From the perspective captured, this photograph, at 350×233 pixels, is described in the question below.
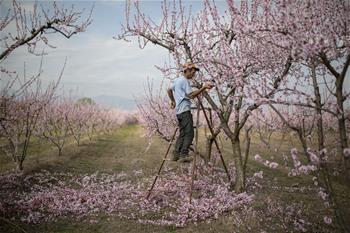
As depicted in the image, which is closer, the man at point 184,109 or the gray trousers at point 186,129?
the man at point 184,109

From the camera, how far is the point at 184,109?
9664mm

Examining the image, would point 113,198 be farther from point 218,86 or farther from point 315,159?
point 315,159

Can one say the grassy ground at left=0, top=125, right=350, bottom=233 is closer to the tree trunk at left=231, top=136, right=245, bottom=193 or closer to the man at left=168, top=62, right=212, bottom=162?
the tree trunk at left=231, top=136, right=245, bottom=193

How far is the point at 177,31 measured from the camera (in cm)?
1193

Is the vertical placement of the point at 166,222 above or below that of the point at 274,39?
below

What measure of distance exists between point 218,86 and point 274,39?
14.5ft

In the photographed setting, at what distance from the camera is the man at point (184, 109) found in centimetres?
945

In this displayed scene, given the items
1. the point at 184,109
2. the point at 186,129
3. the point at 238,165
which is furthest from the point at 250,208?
the point at 184,109

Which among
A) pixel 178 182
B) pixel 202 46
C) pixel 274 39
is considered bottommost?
pixel 178 182

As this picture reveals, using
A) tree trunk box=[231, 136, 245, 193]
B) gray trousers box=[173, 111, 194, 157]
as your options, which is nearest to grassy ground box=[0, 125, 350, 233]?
tree trunk box=[231, 136, 245, 193]

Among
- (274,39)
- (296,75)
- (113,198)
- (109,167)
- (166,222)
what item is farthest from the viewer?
(109,167)

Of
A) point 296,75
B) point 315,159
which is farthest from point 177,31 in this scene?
point 315,159

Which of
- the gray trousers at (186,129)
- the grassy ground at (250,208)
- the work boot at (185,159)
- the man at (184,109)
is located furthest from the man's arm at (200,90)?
the grassy ground at (250,208)

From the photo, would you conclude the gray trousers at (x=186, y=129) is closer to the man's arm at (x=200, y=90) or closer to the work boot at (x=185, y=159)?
the work boot at (x=185, y=159)
